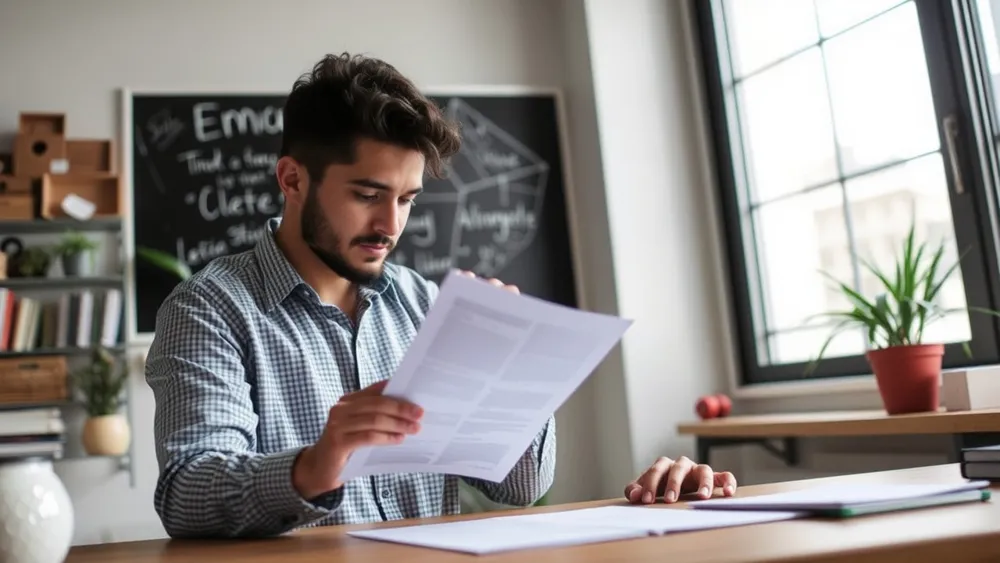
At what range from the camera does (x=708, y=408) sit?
9.45 ft

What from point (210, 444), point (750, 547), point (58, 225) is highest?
point (58, 225)

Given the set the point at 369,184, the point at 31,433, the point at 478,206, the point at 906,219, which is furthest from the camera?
the point at 478,206

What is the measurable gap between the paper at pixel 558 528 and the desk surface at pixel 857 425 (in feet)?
3.48

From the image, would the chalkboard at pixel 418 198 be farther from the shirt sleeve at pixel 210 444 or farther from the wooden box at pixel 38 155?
the shirt sleeve at pixel 210 444

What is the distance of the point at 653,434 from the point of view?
3.13 meters

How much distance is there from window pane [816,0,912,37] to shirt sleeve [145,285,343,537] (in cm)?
215

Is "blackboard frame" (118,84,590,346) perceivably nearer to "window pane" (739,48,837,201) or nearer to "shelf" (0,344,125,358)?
"shelf" (0,344,125,358)

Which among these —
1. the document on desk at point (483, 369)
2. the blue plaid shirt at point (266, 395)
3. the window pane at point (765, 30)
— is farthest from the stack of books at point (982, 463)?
the window pane at point (765, 30)

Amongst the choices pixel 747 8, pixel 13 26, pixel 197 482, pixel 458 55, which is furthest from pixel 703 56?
pixel 197 482

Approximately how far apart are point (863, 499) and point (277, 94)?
280 centimetres

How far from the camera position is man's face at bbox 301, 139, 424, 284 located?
58.7 inches

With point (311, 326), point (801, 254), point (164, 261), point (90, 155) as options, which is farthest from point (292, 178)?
point (801, 254)

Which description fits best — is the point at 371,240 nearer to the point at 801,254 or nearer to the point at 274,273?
the point at 274,273

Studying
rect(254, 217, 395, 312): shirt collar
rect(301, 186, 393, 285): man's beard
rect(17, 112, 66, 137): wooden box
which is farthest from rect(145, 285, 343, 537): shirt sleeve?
rect(17, 112, 66, 137): wooden box
